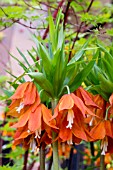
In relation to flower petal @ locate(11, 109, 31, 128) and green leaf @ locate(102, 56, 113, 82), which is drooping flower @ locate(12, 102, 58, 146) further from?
green leaf @ locate(102, 56, 113, 82)

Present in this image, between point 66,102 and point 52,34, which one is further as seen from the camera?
point 52,34

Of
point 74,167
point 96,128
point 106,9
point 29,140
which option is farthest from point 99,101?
point 74,167

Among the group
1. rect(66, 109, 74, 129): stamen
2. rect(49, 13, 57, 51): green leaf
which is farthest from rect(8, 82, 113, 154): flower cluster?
rect(49, 13, 57, 51): green leaf

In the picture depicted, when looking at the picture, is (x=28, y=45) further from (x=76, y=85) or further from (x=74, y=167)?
(x=76, y=85)

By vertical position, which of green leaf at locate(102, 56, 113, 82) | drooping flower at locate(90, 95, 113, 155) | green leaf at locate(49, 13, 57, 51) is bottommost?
drooping flower at locate(90, 95, 113, 155)

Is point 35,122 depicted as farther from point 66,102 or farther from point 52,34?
point 52,34

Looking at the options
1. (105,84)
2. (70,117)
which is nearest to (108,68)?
(105,84)

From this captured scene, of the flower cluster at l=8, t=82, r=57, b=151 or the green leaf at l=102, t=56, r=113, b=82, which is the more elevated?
the green leaf at l=102, t=56, r=113, b=82

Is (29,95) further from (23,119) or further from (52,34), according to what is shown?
(52,34)

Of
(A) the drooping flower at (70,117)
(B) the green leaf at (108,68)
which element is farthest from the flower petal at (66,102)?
(B) the green leaf at (108,68)

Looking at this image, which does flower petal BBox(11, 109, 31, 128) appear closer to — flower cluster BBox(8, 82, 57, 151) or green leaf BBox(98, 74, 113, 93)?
flower cluster BBox(8, 82, 57, 151)

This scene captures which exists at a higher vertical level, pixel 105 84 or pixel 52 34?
pixel 52 34
